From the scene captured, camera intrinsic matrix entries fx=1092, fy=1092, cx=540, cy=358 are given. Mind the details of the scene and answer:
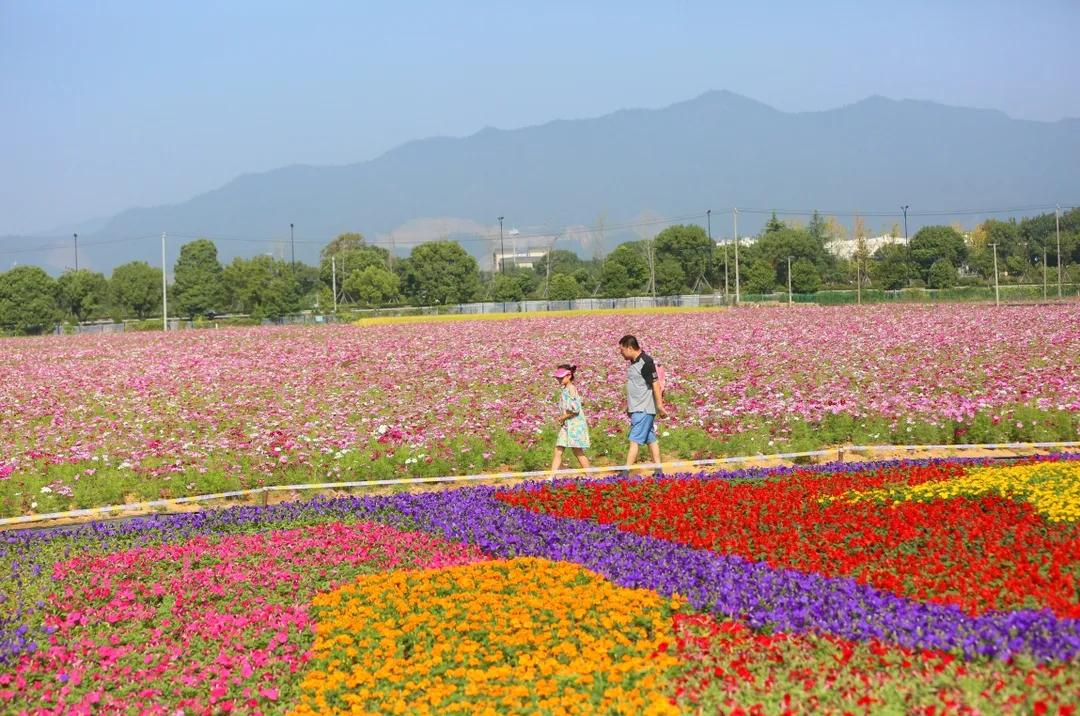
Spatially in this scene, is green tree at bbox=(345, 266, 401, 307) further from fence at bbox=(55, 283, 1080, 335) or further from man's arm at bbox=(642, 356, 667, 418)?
man's arm at bbox=(642, 356, 667, 418)

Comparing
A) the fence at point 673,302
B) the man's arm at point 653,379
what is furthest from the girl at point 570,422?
the fence at point 673,302

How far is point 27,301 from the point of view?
87.8 m

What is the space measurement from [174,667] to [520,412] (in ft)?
36.0

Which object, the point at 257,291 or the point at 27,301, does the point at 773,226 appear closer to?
the point at 257,291

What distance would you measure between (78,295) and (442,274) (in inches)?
1314

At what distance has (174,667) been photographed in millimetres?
7383

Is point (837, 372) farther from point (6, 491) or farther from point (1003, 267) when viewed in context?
point (1003, 267)

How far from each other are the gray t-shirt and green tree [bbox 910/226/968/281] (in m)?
106

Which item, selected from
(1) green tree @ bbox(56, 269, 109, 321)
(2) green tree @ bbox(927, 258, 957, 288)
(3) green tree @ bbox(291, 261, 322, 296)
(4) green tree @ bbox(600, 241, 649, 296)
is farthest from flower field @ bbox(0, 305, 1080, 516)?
(3) green tree @ bbox(291, 261, 322, 296)

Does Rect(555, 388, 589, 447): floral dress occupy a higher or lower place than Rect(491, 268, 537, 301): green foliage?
lower

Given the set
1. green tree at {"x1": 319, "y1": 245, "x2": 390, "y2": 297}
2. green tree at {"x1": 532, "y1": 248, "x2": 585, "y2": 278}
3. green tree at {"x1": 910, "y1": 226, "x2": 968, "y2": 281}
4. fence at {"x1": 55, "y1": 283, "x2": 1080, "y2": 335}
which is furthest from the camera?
green tree at {"x1": 532, "y1": 248, "x2": 585, "y2": 278}

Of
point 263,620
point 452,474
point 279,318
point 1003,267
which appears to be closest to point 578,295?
point 279,318

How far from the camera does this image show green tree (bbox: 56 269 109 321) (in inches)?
3730

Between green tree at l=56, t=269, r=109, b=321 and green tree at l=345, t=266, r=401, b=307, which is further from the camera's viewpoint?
green tree at l=345, t=266, r=401, b=307
